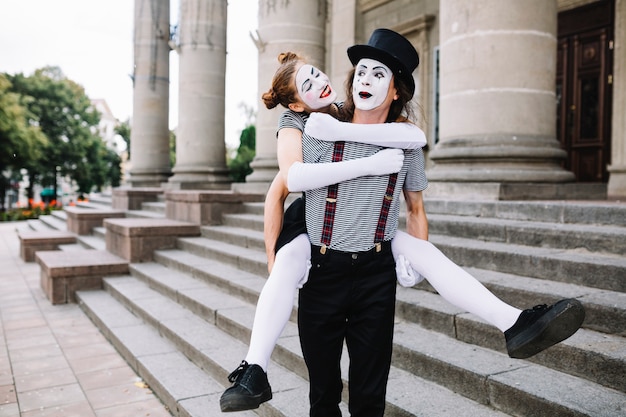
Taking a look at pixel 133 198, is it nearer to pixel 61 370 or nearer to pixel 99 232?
pixel 99 232

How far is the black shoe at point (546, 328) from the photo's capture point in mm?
1997

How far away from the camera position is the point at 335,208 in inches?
88.7

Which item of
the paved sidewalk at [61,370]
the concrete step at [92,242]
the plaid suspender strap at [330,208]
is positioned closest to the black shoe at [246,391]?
the plaid suspender strap at [330,208]

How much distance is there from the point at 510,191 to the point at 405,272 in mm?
3971

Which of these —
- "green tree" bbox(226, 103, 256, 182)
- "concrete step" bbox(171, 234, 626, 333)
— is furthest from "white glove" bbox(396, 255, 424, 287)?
"green tree" bbox(226, 103, 256, 182)

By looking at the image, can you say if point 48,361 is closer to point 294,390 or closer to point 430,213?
point 294,390

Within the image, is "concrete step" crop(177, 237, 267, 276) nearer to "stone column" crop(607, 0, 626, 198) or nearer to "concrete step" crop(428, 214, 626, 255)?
"concrete step" crop(428, 214, 626, 255)

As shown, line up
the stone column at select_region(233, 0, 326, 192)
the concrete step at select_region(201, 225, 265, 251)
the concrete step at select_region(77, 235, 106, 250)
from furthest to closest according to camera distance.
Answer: the concrete step at select_region(77, 235, 106, 250) → the stone column at select_region(233, 0, 326, 192) → the concrete step at select_region(201, 225, 265, 251)

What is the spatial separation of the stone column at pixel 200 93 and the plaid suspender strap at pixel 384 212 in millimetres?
11024

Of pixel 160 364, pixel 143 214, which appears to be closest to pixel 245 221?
pixel 160 364

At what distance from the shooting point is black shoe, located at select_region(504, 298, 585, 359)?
2.00 m

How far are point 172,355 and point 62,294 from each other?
3.62 meters

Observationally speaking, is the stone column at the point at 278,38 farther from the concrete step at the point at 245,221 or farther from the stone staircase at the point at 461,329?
the stone staircase at the point at 461,329

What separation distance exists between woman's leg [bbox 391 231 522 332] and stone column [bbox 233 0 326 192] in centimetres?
794
